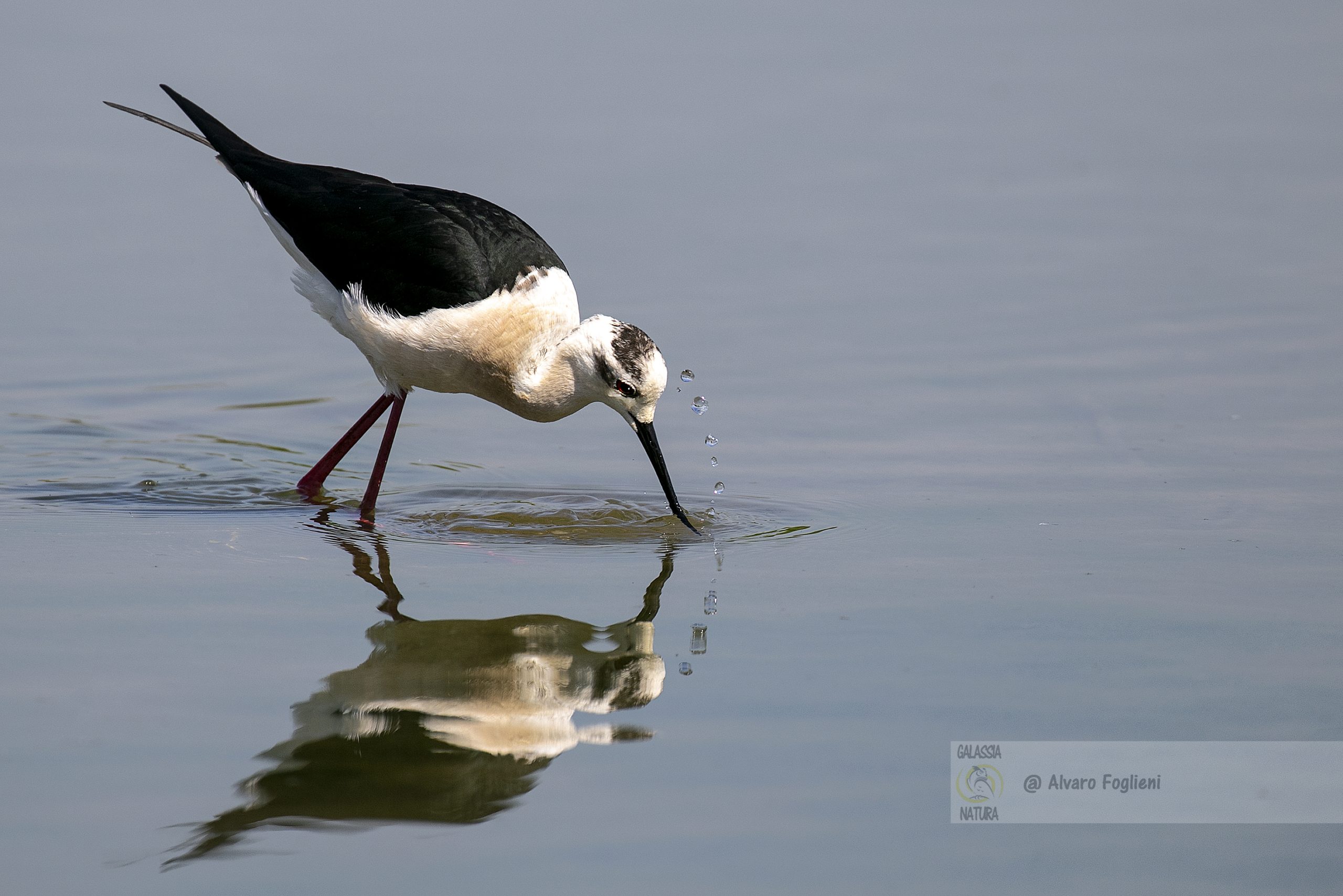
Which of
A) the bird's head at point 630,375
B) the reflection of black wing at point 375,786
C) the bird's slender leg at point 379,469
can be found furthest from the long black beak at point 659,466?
the reflection of black wing at point 375,786

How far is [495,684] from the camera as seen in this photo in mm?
4195

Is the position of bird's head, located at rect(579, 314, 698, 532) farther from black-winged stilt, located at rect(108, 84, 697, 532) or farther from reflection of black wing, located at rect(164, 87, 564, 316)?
reflection of black wing, located at rect(164, 87, 564, 316)

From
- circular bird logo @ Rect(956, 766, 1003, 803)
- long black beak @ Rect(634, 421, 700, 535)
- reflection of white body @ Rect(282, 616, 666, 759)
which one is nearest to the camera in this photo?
circular bird logo @ Rect(956, 766, 1003, 803)

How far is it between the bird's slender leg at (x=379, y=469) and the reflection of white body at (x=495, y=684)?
4.65ft

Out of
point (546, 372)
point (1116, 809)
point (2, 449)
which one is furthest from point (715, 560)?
point (2, 449)

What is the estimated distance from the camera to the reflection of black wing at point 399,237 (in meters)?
6.04

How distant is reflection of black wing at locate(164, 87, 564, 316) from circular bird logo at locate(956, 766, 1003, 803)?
10.2 feet

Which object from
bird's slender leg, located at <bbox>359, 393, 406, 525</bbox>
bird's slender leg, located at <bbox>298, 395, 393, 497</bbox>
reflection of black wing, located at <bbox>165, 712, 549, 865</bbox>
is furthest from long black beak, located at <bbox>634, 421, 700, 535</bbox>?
reflection of black wing, located at <bbox>165, 712, 549, 865</bbox>

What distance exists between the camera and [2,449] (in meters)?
6.78

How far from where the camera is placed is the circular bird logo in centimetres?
353

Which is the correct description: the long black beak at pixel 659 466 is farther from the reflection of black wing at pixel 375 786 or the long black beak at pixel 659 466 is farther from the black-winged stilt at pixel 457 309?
the reflection of black wing at pixel 375 786

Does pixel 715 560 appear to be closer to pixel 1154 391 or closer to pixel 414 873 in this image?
pixel 414 873

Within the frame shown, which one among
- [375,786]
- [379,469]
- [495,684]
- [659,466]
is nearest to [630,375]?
[659,466]

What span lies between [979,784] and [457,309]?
3.19 m
